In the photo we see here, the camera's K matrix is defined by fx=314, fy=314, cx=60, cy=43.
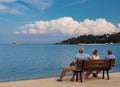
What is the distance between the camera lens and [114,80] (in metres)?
12.6

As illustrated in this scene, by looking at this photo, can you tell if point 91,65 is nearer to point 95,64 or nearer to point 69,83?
point 95,64

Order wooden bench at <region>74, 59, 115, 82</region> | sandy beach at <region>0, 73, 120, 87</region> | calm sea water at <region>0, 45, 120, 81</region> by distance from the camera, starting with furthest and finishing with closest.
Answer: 1. calm sea water at <region>0, 45, 120, 81</region>
2. wooden bench at <region>74, 59, 115, 82</region>
3. sandy beach at <region>0, 73, 120, 87</region>

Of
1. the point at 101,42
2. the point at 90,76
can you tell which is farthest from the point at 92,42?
the point at 90,76

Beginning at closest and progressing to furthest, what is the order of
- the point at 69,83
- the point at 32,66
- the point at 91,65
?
the point at 69,83 → the point at 91,65 → the point at 32,66

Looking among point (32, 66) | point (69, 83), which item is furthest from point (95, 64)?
point (32, 66)

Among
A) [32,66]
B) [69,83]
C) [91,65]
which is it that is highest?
A: [91,65]

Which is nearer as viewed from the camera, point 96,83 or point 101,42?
point 96,83

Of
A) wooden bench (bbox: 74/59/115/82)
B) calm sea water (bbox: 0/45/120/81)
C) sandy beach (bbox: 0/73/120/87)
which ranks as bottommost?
calm sea water (bbox: 0/45/120/81)

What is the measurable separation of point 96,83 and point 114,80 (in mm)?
1080

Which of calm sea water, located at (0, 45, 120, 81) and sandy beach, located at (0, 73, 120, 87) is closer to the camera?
sandy beach, located at (0, 73, 120, 87)

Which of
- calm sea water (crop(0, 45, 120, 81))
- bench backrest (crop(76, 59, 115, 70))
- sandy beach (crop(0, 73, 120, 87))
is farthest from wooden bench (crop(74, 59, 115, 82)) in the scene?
calm sea water (crop(0, 45, 120, 81))

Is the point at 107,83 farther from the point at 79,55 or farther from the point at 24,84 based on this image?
the point at 24,84

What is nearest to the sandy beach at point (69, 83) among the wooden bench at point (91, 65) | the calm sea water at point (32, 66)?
the wooden bench at point (91, 65)

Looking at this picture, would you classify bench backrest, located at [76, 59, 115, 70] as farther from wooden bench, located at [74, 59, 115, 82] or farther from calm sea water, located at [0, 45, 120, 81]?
calm sea water, located at [0, 45, 120, 81]
